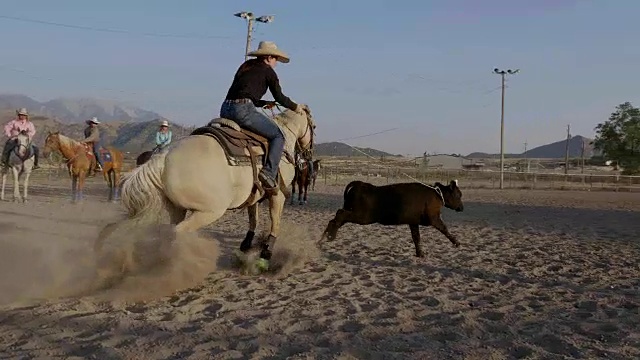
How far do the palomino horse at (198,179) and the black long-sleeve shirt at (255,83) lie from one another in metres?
0.37

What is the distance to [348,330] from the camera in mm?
4672

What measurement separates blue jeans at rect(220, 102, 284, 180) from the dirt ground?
119cm

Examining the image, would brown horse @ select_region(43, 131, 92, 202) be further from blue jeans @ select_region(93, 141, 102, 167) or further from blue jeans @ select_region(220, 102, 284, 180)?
blue jeans @ select_region(220, 102, 284, 180)

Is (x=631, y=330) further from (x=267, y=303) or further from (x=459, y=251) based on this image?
(x=459, y=251)

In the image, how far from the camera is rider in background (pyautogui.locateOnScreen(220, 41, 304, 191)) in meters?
6.68

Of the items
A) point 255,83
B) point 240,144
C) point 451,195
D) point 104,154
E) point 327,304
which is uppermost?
point 255,83

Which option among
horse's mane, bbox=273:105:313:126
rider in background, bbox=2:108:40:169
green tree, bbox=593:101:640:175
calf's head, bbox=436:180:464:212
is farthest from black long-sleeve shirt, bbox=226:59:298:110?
green tree, bbox=593:101:640:175

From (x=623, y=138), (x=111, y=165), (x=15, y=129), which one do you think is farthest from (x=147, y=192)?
(x=623, y=138)

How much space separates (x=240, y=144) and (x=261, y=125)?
467 millimetres

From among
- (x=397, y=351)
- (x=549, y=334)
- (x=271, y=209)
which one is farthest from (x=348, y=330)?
(x=271, y=209)

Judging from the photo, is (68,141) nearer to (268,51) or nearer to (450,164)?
(268,51)

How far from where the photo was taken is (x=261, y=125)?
6754 mm

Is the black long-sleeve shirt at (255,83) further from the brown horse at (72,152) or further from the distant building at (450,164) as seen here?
the distant building at (450,164)

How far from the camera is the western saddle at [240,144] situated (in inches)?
247
